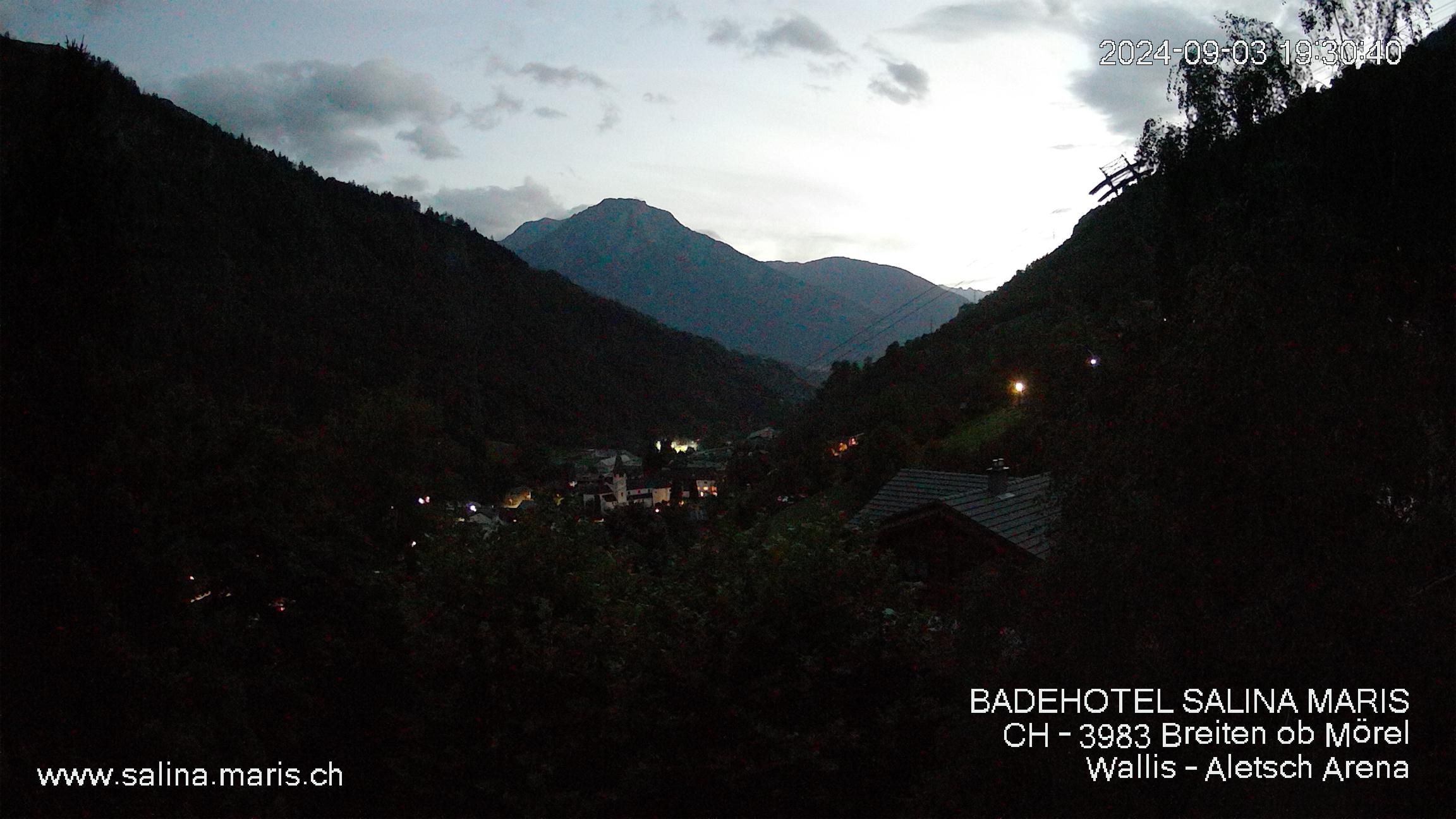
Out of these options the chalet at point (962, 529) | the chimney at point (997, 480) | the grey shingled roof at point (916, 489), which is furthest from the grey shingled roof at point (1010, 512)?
the grey shingled roof at point (916, 489)

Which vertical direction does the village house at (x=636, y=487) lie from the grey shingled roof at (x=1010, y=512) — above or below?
above

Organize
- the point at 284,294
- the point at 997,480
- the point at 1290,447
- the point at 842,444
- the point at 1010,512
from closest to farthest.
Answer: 1. the point at 1290,447
2. the point at 1010,512
3. the point at 997,480
4. the point at 842,444
5. the point at 284,294

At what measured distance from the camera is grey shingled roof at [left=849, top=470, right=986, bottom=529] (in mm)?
18641

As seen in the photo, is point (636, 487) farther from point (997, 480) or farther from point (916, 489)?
point (997, 480)

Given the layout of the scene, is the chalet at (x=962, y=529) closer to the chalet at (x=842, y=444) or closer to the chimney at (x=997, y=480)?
the chimney at (x=997, y=480)

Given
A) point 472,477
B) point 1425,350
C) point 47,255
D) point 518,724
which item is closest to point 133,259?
point 47,255

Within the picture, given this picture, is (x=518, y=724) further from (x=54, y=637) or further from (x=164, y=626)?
(x=54, y=637)

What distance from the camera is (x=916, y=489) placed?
2005 centimetres

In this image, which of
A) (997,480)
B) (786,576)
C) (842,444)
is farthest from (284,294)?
(786,576)

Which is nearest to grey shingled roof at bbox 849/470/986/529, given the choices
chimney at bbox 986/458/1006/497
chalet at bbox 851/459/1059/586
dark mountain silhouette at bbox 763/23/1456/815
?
chimney at bbox 986/458/1006/497

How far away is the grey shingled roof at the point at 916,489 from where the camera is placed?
61.2 feet

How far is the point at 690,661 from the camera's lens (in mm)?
7789

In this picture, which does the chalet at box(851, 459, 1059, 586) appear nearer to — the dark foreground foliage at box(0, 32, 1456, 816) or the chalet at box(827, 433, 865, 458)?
the dark foreground foliage at box(0, 32, 1456, 816)

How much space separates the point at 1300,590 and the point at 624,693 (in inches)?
202
